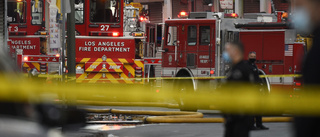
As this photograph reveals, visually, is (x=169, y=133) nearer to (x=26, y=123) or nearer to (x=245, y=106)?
(x=245, y=106)

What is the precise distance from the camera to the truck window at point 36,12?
26.8 m

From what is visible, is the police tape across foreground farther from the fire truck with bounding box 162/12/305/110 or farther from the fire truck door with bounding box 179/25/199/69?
the fire truck door with bounding box 179/25/199/69

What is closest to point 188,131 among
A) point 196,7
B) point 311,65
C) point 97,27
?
point 97,27

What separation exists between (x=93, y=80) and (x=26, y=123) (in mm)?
17855

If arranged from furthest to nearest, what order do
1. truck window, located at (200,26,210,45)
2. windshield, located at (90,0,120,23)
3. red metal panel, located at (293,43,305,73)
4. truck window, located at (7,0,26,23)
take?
truck window, located at (7,0,26,23) < windshield, located at (90,0,120,23) < truck window, located at (200,26,210,45) < red metal panel, located at (293,43,305,73)

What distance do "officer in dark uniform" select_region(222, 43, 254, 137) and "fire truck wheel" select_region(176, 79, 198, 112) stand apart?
31.2ft

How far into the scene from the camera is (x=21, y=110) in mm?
3289

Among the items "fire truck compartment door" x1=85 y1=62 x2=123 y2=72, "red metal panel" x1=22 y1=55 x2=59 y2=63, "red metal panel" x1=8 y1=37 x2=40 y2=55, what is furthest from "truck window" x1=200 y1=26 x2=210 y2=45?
"red metal panel" x1=8 y1=37 x2=40 y2=55

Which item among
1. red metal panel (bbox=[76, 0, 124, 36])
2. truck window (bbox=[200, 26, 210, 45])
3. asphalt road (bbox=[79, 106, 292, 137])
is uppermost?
red metal panel (bbox=[76, 0, 124, 36])

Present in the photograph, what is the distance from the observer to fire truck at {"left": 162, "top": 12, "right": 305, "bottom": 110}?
17688 millimetres

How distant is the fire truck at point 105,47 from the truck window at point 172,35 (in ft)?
6.81

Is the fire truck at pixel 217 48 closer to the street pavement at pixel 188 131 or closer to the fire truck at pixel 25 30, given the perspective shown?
the street pavement at pixel 188 131

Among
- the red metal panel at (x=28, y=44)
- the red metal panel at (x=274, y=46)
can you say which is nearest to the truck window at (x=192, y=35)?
the red metal panel at (x=274, y=46)

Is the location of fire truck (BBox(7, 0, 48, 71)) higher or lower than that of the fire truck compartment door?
higher
